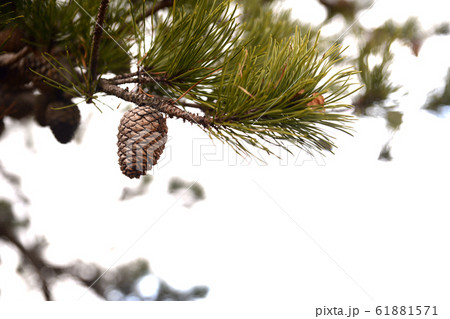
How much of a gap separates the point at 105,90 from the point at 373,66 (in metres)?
0.42

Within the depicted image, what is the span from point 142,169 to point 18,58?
0.24m

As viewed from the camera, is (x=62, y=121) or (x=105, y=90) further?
(x=62, y=121)

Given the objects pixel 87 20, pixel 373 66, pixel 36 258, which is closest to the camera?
pixel 87 20

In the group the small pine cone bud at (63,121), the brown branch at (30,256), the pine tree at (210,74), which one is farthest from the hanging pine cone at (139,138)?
the brown branch at (30,256)

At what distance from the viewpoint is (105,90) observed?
301 mm

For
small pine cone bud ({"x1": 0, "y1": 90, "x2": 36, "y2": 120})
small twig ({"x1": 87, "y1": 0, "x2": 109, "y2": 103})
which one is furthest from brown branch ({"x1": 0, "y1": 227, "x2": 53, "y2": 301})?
small twig ({"x1": 87, "y1": 0, "x2": 109, "y2": 103})

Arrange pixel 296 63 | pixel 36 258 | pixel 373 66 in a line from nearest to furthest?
1. pixel 296 63
2. pixel 373 66
3. pixel 36 258

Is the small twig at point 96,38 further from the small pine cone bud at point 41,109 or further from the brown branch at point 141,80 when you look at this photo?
the small pine cone bud at point 41,109

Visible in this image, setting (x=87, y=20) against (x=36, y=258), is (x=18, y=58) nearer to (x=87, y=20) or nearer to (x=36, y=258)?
(x=87, y=20)

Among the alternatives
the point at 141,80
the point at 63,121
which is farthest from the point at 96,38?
the point at 63,121

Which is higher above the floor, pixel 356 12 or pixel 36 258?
pixel 356 12

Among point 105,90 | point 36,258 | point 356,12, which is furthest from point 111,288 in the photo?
point 356,12

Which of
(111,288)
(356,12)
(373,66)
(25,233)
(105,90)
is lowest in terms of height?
(111,288)

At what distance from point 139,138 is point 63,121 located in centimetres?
19
